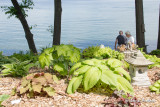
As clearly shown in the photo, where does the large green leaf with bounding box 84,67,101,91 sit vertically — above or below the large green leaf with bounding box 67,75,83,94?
above

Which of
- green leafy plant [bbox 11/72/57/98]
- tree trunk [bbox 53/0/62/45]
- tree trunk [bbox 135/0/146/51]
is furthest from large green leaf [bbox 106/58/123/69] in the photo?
tree trunk [bbox 135/0/146/51]

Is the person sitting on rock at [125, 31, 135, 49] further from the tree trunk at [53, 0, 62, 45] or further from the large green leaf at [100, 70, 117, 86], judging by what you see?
the large green leaf at [100, 70, 117, 86]

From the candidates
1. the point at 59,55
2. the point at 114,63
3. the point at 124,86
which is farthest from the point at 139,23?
the point at 59,55

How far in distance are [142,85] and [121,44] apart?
4856mm

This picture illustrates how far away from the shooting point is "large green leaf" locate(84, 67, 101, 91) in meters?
3.94

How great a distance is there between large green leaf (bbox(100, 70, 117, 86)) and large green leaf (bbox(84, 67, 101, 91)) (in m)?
0.10

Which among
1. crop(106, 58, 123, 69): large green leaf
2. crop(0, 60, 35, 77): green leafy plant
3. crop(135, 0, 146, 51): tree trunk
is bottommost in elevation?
crop(0, 60, 35, 77): green leafy plant

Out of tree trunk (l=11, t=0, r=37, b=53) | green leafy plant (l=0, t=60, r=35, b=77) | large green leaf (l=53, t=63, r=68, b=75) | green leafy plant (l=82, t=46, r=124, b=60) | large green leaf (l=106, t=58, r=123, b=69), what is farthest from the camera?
tree trunk (l=11, t=0, r=37, b=53)

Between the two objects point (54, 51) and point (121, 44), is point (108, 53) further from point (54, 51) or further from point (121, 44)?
point (54, 51)

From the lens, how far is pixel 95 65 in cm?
431

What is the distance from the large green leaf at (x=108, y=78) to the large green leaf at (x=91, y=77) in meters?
0.10

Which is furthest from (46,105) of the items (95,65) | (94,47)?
(94,47)

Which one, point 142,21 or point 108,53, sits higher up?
point 142,21

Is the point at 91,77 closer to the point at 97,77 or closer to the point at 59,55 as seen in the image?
the point at 97,77
